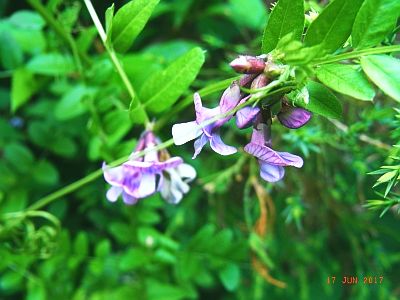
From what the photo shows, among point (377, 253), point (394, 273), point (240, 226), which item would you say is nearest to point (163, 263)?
point (240, 226)

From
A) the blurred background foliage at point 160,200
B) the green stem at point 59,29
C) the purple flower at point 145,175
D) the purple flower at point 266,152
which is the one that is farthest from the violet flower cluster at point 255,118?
the green stem at point 59,29

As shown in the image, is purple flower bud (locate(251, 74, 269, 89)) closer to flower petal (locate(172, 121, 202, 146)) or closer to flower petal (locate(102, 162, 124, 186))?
flower petal (locate(172, 121, 202, 146))

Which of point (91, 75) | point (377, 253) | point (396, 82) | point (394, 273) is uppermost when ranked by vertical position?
point (396, 82)

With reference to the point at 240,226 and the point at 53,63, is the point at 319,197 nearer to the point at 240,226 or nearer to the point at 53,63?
the point at 240,226
